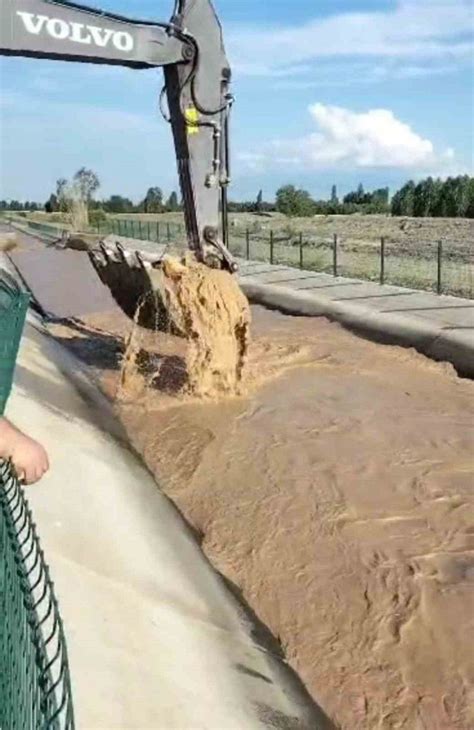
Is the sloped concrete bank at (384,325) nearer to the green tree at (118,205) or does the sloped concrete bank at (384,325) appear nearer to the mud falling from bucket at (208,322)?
the mud falling from bucket at (208,322)

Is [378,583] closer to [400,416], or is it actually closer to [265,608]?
[265,608]

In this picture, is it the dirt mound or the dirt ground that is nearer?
the dirt ground

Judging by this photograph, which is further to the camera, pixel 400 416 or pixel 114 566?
pixel 400 416

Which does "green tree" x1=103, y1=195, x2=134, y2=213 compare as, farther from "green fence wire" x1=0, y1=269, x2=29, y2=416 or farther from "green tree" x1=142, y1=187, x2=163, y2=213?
"green fence wire" x1=0, y1=269, x2=29, y2=416

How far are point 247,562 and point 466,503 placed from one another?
91.1 inches

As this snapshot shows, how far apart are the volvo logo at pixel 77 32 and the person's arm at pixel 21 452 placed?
960cm

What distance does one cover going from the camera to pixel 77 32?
1210 cm

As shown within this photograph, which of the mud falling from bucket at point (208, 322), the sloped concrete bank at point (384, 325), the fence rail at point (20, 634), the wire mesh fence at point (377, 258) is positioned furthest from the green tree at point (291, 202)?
the fence rail at point (20, 634)

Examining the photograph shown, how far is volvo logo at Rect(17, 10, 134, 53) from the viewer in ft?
38.4

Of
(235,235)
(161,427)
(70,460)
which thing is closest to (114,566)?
(70,460)

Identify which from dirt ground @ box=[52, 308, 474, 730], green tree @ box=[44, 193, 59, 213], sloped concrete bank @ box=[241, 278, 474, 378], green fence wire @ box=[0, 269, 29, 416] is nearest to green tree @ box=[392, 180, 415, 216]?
green tree @ box=[44, 193, 59, 213]

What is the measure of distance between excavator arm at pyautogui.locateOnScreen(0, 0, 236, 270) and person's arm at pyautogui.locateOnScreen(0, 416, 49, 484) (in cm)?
999

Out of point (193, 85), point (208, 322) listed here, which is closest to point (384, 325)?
point (208, 322)

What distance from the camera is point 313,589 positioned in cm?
755
